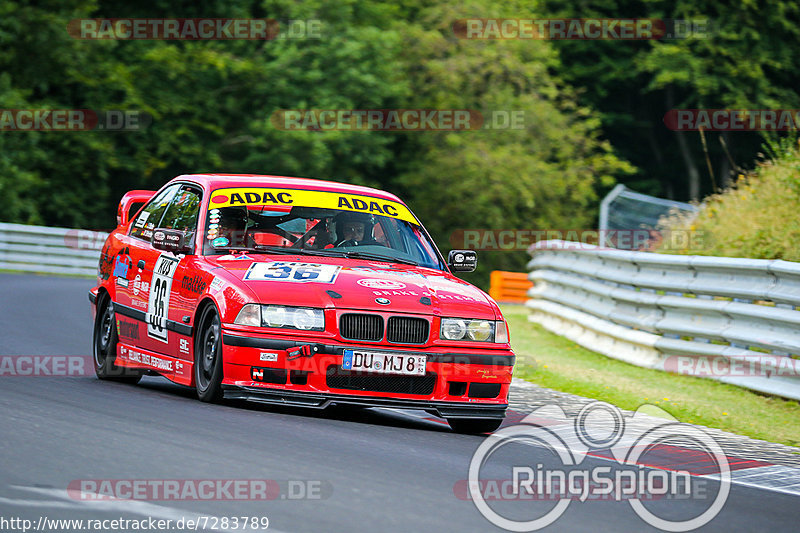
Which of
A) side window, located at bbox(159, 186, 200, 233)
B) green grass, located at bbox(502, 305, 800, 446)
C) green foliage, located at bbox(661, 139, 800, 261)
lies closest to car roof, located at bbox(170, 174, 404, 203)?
side window, located at bbox(159, 186, 200, 233)

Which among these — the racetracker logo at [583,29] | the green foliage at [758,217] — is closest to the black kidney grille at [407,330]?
the green foliage at [758,217]

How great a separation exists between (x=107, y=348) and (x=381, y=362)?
3.20 metres

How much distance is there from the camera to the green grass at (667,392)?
991cm

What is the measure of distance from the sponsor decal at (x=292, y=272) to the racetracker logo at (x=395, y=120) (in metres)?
29.1

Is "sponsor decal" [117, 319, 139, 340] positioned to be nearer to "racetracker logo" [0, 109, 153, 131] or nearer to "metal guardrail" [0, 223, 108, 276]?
"metal guardrail" [0, 223, 108, 276]

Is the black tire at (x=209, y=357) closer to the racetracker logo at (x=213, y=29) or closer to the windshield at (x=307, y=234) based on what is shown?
the windshield at (x=307, y=234)

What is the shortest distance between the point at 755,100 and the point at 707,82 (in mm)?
2095

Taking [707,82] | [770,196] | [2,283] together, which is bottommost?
[2,283]

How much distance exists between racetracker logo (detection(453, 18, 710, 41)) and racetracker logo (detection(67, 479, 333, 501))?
37787 millimetres

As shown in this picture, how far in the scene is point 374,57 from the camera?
39750 mm

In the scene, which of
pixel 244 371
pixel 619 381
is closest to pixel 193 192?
pixel 244 371

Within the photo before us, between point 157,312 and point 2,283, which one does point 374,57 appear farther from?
point 157,312

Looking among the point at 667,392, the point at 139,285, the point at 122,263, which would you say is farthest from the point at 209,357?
the point at 667,392

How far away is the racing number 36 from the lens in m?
9.48
